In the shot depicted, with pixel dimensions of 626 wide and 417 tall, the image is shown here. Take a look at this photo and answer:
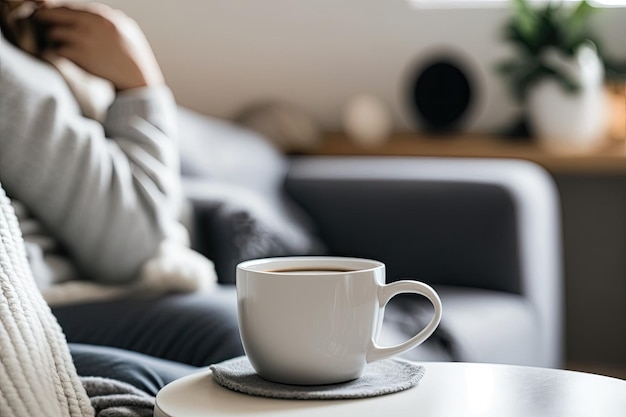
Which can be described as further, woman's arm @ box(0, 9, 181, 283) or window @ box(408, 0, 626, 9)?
window @ box(408, 0, 626, 9)

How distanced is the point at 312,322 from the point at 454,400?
4.6 inches

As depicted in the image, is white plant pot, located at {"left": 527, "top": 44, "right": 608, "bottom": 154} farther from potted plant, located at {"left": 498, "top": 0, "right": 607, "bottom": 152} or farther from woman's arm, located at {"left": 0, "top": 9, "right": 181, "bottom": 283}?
woman's arm, located at {"left": 0, "top": 9, "right": 181, "bottom": 283}

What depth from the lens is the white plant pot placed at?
8.60 feet

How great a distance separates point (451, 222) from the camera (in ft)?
6.86

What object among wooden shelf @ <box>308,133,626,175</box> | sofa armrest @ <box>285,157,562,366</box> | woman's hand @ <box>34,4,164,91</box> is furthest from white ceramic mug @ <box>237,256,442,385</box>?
wooden shelf @ <box>308,133,626,175</box>

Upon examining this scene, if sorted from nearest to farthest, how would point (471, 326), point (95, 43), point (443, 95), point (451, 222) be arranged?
point (95, 43), point (471, 326), point (451, 222), point (443, 95)

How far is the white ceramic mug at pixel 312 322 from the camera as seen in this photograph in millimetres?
744

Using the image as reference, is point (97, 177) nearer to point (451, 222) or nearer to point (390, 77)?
point (451, 222)

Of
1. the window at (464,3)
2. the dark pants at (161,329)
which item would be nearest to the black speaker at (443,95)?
the window at (464,3)

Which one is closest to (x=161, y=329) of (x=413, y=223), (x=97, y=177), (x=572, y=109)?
(x=97, y=177)

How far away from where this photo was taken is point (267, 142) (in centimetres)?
244

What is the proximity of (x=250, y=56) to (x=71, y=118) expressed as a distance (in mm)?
1577

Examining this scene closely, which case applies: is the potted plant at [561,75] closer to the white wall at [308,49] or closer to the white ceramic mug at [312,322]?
the white wall at [308,49]

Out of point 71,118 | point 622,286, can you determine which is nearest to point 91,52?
point 71,118
